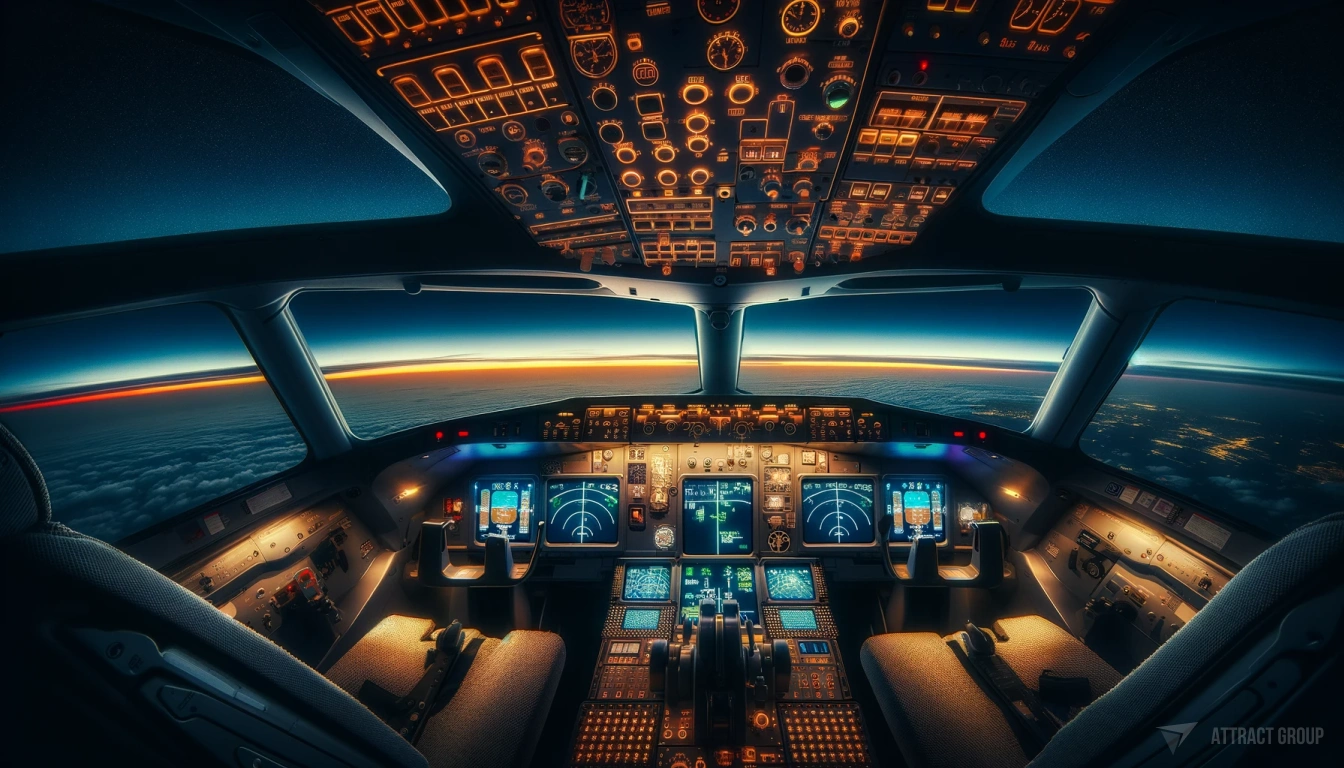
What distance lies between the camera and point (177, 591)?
848mm

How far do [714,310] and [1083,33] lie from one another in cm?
251

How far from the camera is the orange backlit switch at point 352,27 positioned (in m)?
1.18

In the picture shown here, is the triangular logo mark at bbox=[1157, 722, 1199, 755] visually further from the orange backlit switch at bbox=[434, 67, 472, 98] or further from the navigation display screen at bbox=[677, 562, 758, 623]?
the orange backlit switch at bbox=[434, 67, 472, 98]

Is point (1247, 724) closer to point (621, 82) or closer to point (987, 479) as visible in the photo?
point (621, 82)

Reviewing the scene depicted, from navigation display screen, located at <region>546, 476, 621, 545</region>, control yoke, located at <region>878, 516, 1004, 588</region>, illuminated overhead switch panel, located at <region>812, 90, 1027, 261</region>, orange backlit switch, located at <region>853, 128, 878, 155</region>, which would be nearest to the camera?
illuminated overhead switch panel, located at <region>812, 90, 1027, 261</region>

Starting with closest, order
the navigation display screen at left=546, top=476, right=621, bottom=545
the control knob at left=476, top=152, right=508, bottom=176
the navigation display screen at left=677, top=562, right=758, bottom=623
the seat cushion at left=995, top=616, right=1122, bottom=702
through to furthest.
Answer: the control knob at left=476, top=152, right=508, bottom=176 < the seat cushion at left=995, top=616, right=1122, bottom=702 < the navigation display screen at left=677, top=562, right=758, bottom=623 < the navigation display screen at left=546, top=476, right=621, bottom=545

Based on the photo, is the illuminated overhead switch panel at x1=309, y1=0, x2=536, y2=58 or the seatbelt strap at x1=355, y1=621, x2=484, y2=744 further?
the seatbelt strap at x1=355, y1=621, x2=484, y2=744

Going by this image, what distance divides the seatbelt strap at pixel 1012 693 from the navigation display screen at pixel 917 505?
1161mm

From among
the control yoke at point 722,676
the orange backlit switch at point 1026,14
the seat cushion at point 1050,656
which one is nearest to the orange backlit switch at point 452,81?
the orange backlit switch at point 1026,14

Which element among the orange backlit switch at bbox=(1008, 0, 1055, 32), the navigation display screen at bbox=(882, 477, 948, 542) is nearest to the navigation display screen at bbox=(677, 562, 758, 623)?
the navigation display screen at bbox=(882, 477, 948, 542)

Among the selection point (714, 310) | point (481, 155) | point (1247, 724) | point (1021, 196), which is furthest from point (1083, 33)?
point (714, 310)

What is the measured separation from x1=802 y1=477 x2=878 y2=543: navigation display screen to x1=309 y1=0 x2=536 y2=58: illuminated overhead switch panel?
3.30m

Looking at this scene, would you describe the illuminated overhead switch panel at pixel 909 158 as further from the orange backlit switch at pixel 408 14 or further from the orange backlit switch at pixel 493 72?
the orange backlit switch at pixel 408 14

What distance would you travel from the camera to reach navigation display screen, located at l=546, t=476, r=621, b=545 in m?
3.44
